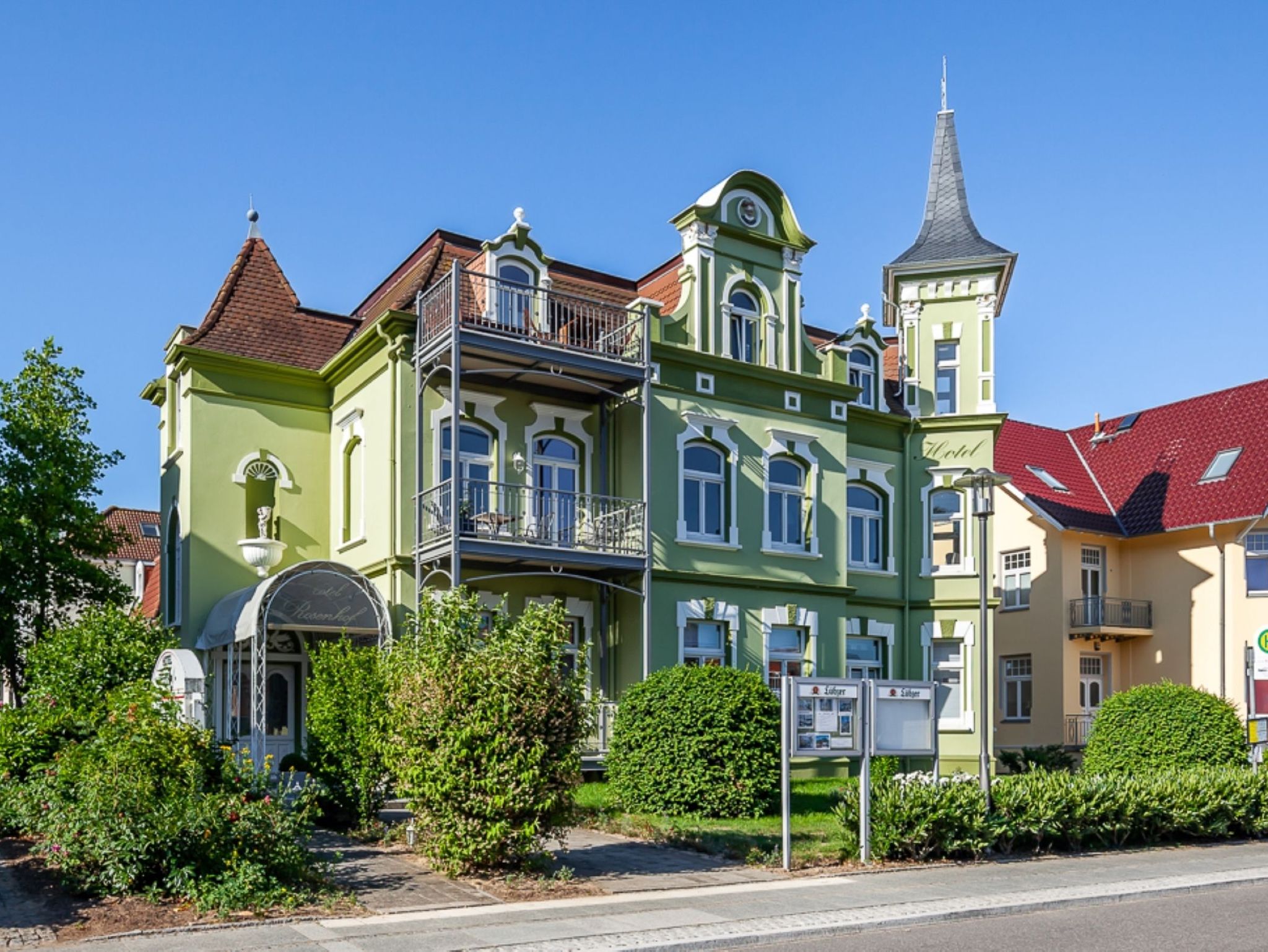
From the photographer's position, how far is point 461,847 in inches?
478

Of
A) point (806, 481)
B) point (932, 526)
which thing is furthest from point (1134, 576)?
point (806, 481)

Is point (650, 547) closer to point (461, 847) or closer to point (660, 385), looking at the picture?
point (660, 385)

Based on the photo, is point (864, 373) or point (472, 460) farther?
point (864, 373)

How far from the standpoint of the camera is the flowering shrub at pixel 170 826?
10836mm

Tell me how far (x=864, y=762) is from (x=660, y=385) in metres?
10.4

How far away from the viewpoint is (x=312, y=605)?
64.7ft

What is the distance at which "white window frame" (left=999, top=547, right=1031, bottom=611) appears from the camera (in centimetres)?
3484

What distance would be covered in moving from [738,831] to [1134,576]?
23.2 metres

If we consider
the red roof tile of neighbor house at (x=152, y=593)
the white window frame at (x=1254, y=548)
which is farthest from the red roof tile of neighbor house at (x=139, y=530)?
the white window frame at (x=1254, y=548)

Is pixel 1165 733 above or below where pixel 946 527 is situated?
below

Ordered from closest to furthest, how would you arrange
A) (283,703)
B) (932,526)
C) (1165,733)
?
(1165,733) < (283,703) < (932,526)

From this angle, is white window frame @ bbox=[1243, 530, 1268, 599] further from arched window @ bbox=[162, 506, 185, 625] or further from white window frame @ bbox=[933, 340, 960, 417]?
arched window @ bbox=[162, 506, 185, 625]

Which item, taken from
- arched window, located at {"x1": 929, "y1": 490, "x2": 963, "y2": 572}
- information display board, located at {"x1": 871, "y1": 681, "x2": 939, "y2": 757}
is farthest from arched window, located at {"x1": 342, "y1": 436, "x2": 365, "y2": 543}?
arched window, located at {"x1": 929, "y1": 490, "x2": 963, "y2": 572}

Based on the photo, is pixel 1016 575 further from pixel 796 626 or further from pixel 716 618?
pixel 716 618
